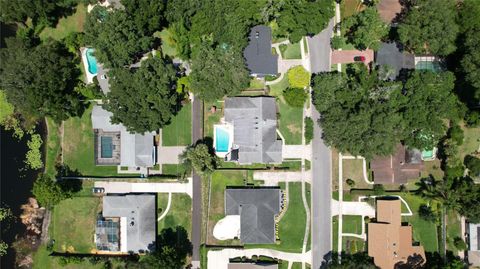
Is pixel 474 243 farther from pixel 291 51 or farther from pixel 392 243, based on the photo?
pixel 291 51

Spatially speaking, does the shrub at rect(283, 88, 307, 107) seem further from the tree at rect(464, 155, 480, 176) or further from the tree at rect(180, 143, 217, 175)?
the tree at rect(464, 155, 480, 176)

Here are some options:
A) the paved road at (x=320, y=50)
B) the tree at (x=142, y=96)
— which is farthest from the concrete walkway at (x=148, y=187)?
the paved road at (x=320, y=50)

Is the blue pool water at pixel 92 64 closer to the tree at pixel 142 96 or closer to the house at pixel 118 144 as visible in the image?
the house at pixel 118 144

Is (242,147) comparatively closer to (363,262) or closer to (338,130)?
(338,130)

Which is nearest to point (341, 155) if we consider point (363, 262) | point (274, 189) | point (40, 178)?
point (274, 189)

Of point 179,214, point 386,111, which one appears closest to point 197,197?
point 179,214

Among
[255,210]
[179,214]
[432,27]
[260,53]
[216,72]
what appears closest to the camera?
[432,27]
